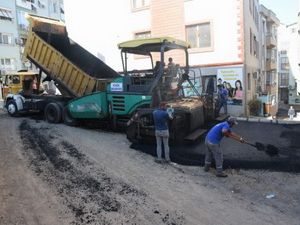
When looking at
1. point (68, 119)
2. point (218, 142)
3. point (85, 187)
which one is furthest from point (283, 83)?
point (85, 187)

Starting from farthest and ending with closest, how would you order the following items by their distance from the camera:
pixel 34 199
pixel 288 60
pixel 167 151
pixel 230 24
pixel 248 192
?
1. pixel 288 60
2. pixel 230 24
3. pixel 167 151
4. pixel 248 192
5. pixel 34 199

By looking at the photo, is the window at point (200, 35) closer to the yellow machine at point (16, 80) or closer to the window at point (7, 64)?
the yellow machine at point (16, 80)

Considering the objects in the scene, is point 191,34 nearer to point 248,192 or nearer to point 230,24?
point 230,24

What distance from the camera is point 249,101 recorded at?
17312 mm

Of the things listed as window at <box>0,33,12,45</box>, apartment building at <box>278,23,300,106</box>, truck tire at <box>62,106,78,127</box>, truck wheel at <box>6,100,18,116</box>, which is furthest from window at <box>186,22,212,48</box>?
apartment building at <box>278,23,300,106</box>

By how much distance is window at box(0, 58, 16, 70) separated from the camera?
35625mm

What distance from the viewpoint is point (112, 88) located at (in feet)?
34.6

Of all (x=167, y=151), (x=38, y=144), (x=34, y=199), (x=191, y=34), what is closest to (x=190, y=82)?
(x=167, y=151)

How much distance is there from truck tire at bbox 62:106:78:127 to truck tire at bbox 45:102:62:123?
1.02 feet

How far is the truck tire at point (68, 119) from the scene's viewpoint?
12039 millimetres

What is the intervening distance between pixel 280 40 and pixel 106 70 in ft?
165

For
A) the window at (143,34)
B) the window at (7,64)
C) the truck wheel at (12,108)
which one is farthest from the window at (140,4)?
the window at (7,64)

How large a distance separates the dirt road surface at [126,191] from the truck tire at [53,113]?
3523 mm

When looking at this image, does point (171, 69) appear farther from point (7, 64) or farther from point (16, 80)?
point (7, 64)
